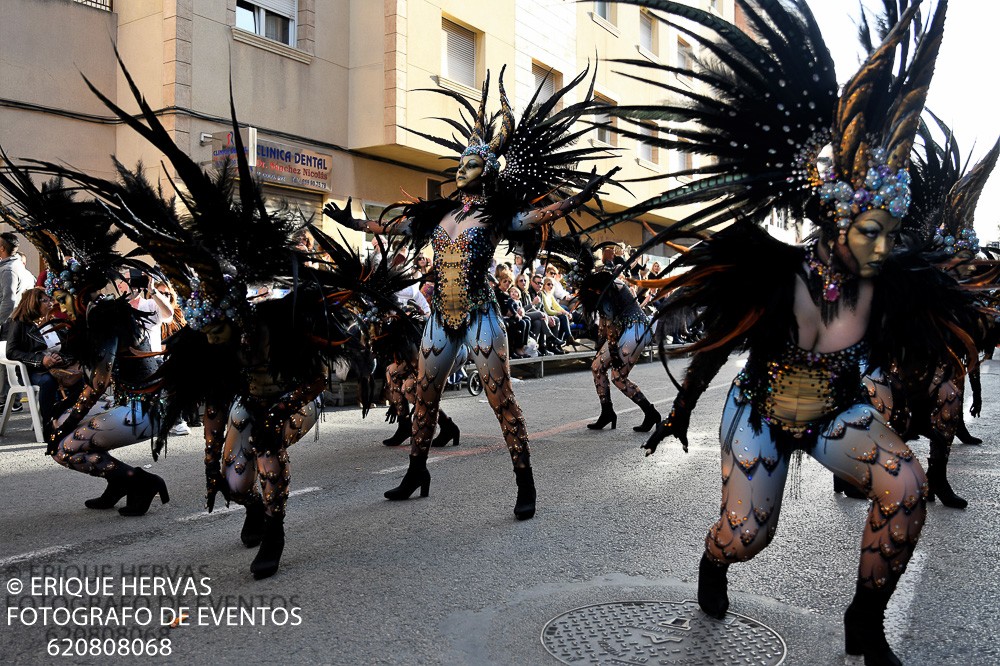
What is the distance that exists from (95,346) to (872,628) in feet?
14.5

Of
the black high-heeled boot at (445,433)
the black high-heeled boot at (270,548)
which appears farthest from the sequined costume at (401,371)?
the black high-heeled boot at (270,548)

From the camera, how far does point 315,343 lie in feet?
13.9

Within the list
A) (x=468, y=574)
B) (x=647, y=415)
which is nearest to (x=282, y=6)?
(x=647, y=415)

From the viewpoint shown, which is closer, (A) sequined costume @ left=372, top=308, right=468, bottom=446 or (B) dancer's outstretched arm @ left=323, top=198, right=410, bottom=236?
(B) dancer's outstretched arm @ left=323, top=198, right=410, bottom=236

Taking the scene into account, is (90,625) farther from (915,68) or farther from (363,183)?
(363,183)

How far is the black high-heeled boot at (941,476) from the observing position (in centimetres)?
545

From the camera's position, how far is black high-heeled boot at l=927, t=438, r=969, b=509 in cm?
545

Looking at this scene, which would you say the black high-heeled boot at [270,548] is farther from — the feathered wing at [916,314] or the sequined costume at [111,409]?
the feathered wing at [916,314]

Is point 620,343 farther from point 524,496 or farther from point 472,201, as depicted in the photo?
point 524,496

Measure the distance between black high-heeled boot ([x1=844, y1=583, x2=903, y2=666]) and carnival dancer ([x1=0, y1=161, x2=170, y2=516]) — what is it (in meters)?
3.90

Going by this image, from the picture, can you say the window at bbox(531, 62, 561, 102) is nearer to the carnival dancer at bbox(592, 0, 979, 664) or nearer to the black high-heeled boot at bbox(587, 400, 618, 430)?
the black high-heeled boot at bbox(587, 400, 618, 430)

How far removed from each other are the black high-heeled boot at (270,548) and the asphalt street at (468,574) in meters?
0.06

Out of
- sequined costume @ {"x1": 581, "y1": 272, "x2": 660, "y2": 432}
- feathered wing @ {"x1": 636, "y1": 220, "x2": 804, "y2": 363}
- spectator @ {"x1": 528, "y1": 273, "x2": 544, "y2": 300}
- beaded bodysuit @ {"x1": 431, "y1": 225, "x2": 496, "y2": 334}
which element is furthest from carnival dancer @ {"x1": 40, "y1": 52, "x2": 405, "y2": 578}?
spectator @ {"x1": 528, "y1": 273, "x2": 544, "y2": 300}

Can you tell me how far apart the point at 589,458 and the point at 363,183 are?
11.0 metres
